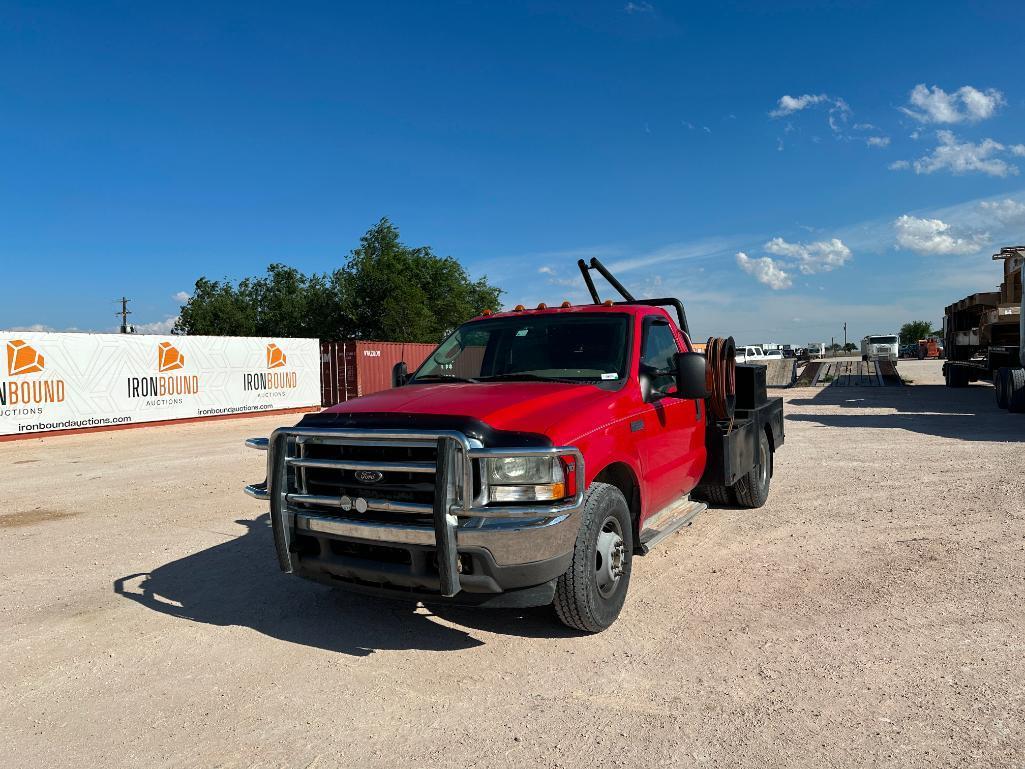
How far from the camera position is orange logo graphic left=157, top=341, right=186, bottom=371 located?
20.0m

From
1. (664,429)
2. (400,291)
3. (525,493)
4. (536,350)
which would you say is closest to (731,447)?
(664,429)

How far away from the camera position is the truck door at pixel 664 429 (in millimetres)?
4434

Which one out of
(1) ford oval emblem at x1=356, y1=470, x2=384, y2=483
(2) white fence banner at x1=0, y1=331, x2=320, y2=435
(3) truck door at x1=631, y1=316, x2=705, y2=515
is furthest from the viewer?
(2) white fence banner at x1=0, y1=331, x2=320, y2=435

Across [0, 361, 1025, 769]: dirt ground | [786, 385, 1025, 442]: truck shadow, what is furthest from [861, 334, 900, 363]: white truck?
[0, 361, 1025, 769]: dirt ground

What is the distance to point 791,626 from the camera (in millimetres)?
3936

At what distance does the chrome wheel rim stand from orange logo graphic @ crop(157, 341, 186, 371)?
764 inches

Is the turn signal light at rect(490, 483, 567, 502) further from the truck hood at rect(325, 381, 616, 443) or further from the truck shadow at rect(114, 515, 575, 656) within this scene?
the truck shadow at rect(114, 515, 575, 656)

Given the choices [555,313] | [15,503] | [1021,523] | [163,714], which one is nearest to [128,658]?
[163,714]

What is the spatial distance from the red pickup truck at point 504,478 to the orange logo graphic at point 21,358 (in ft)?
53.6

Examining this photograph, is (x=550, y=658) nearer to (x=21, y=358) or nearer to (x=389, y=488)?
(x=389, y=488)

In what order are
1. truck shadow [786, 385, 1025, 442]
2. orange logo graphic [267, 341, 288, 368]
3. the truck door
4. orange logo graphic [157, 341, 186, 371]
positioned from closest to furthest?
1. the truck door
2. truck shadow [786, 385, 1025, 442]
3. orange logo graphic [157, 341, 186, 371]
4. orange logo graphic [267, 341, 288, 368]

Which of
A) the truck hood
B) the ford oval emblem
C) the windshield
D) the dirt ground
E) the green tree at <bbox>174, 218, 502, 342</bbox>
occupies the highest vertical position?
the green tree at <bbox>174, 218, 502, 342</bbox>

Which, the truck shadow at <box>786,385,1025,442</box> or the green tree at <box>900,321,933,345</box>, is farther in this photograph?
the green tree at <box>900,321,933,345</box>

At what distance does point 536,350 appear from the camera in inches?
193
